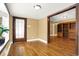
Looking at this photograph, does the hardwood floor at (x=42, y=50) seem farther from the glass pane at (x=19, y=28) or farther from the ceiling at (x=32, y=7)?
the ceiling at (x=32, y=7)

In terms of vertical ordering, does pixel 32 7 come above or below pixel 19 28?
above

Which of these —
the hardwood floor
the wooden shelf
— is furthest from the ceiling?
the wooden shelf

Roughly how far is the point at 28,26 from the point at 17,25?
90cm

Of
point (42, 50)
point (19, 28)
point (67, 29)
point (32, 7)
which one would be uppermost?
point (32, 7)

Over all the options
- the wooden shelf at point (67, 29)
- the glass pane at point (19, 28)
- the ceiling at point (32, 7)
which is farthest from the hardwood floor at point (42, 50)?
the wooden shelf at point (67, 29)

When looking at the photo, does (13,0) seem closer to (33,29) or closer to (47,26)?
(47,26)

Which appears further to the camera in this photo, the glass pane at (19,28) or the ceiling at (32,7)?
the glass pane at (19,28)

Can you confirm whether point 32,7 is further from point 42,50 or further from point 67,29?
point 67,29

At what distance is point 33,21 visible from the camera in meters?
7.64

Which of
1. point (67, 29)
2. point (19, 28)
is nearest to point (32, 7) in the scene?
point (19, 28)

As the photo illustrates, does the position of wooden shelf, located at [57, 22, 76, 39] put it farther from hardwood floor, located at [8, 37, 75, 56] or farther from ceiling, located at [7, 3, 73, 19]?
ceiling, located at [7, 3, 73, 19]

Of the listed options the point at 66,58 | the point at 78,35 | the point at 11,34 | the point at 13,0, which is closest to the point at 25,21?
the point at 11,34

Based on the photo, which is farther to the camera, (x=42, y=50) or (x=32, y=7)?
(x=42, y=50)

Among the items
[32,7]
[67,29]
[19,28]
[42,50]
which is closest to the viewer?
[32,7]
